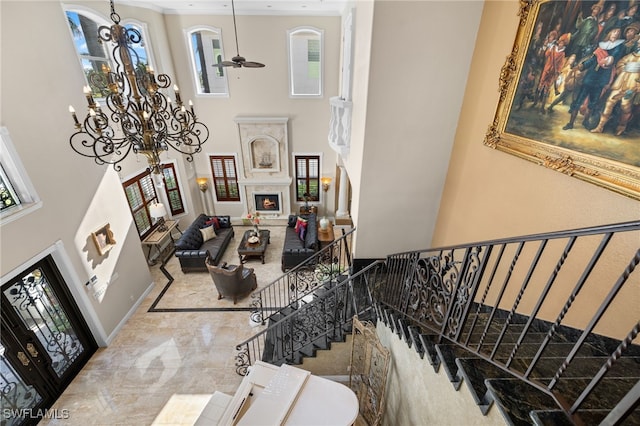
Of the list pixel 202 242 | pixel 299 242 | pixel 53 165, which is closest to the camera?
pixel 53 165

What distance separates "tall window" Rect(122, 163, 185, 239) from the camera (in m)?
7.04

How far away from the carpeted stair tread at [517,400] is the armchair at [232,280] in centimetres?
513

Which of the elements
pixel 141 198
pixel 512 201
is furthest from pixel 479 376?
pixel 141 198

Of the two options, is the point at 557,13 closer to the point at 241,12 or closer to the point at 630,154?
the point at 630,154

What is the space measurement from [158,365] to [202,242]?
3.83m

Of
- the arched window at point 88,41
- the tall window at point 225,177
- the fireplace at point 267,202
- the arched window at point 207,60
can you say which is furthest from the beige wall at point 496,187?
the tall window at point 225,177

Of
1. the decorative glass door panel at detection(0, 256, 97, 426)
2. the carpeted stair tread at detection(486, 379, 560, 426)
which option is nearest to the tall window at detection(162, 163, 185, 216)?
the decorative glass door panel at detection(0, 256, 97, 426)

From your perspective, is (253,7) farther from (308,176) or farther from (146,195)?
(146,195)

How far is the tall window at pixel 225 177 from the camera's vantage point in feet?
29.7

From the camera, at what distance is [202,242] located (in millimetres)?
8008

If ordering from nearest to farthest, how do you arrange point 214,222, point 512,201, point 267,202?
point 512,201
point 214,222
point 267,202

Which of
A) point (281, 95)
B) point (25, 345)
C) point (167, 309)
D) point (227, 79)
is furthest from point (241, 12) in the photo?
point (25, 345)

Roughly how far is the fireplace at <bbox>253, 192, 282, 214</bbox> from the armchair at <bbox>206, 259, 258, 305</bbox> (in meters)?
3.77

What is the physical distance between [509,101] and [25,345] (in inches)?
270
